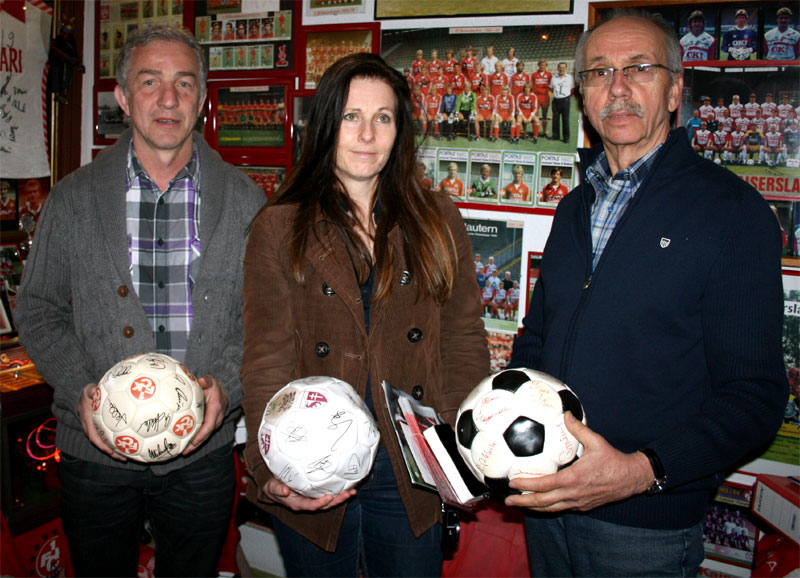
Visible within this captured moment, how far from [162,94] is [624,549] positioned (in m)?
2.04

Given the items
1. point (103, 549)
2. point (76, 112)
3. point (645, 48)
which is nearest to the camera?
point (645, 48)

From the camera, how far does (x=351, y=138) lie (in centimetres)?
178

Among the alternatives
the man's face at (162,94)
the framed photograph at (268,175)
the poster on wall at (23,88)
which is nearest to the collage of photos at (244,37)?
the framed photograph at (268,175)

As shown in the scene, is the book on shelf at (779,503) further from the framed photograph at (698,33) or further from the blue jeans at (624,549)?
the framed photograph at (698,33)

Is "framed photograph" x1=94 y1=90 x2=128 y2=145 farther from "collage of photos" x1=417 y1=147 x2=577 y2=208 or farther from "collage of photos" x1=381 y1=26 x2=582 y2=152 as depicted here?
"collage of photos" x1=417 y1=147 x2=577 y2=208

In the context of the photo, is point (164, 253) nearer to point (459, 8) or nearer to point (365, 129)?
point (365, 129)

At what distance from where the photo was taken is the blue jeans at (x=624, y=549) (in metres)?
1.58

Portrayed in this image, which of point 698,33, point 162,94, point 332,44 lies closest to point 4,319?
point 162,94

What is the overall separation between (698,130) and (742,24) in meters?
0.41

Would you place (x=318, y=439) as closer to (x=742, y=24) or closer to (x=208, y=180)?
(x=208, y=180)

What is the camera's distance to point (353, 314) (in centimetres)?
175

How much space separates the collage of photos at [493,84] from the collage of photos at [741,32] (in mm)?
458

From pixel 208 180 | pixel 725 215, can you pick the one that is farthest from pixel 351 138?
pixel 725 215

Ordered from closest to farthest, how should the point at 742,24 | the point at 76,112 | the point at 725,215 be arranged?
the point at 725,215
the point at 742,24
the point at 76,112
